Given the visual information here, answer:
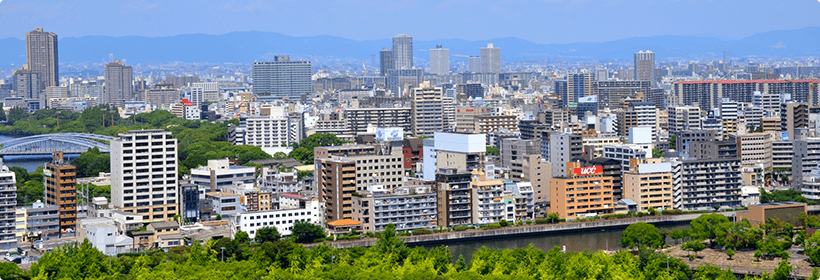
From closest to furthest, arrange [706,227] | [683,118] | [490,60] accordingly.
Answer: [706,227] < [683,118] < [490,60]

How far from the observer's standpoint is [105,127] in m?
48.3

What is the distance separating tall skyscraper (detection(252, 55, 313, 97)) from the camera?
233 ft

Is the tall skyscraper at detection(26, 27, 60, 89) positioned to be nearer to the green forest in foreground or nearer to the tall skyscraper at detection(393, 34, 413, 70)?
the tall skyscraper at detection(393, 34, 413, 70)

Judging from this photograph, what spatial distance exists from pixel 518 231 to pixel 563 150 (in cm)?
455

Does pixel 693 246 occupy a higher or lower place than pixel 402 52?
lower

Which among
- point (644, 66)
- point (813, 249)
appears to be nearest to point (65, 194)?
point (813, 249)

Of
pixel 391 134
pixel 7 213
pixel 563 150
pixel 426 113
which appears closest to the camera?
pixel 7 213

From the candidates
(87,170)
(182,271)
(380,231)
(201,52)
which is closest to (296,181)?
(380,231)

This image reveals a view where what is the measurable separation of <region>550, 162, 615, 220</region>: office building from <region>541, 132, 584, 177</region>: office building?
2244 mm

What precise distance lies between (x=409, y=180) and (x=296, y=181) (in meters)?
2.89

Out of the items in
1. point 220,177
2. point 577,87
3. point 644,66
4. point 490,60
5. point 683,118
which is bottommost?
point 220,177

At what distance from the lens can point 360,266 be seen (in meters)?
14.1

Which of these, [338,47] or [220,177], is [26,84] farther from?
[338,47]

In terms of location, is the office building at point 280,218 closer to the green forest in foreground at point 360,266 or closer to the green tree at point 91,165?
the green forest in foreground at point 360,266
